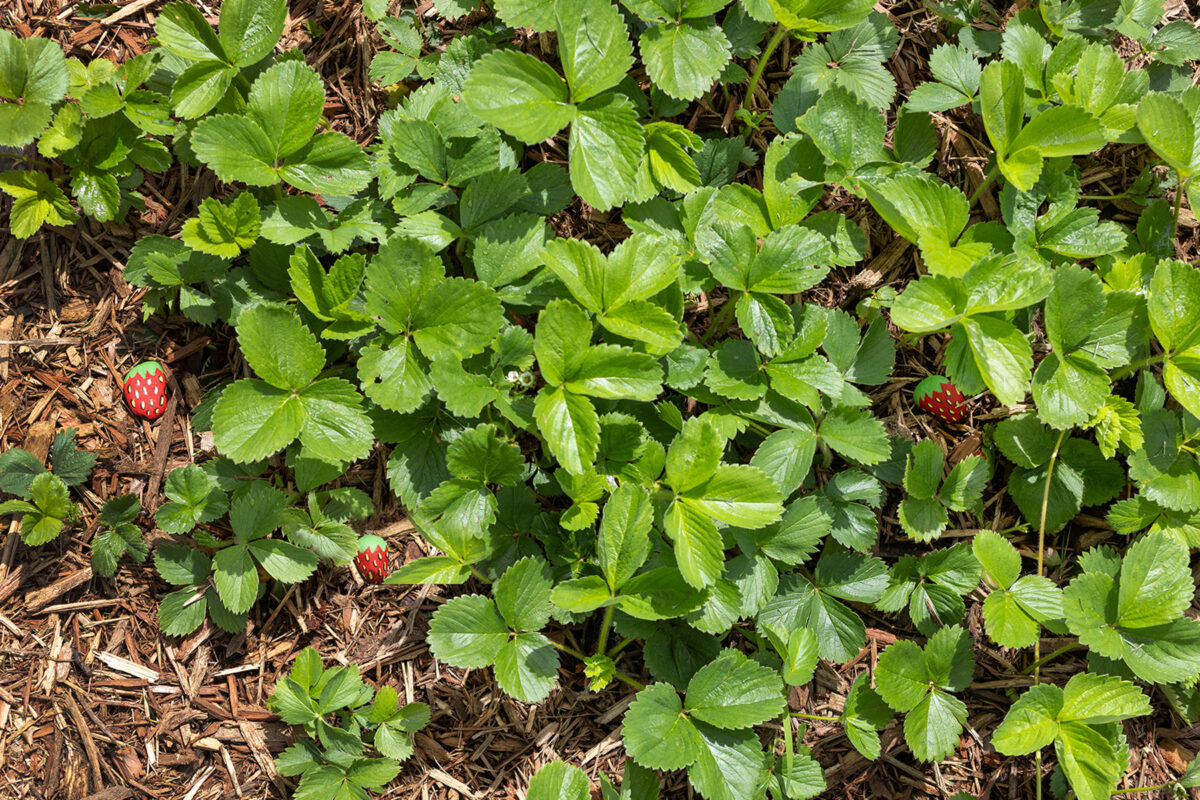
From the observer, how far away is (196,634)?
2242mm

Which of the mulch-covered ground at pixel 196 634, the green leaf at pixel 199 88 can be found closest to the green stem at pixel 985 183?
the mulch-covered ground at pixel 196 634

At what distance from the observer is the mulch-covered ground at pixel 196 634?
7.22ft

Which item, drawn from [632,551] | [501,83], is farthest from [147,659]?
[501,83]

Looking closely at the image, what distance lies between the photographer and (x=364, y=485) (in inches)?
90.6

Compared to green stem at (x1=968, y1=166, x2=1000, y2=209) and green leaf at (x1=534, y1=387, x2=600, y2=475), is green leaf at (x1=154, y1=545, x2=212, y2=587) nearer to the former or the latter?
green leaf at (x1=534, y1=387, x2=600, y2=475)

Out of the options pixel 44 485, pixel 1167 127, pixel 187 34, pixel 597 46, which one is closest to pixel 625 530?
pixel 597 46

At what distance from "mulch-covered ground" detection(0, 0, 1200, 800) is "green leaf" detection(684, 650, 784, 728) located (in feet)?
0.92

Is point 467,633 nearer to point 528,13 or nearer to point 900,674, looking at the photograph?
point 900,674

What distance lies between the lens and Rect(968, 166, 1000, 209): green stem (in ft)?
7.32

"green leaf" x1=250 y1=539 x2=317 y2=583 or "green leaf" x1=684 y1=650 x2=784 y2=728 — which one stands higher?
"green leaf" x1=250 y1=539 x2=317 y2=583

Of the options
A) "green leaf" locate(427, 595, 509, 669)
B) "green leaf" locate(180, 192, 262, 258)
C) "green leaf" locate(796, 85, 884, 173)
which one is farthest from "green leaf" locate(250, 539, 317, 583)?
"green leaf" locate(796, 85, 884, 173)

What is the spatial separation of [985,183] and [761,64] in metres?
0.67

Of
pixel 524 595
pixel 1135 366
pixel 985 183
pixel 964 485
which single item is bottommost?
pixel 524 595

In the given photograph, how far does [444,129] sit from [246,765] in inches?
67.1
